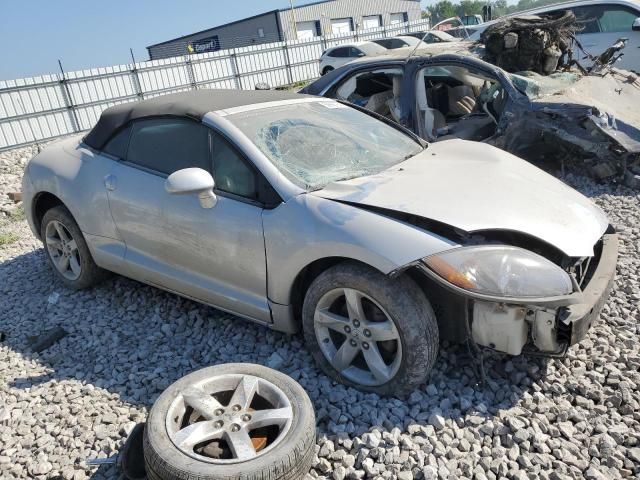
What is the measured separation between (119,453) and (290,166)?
176cm

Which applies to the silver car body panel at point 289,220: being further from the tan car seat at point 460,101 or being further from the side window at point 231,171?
the tan car seat at point 460,101

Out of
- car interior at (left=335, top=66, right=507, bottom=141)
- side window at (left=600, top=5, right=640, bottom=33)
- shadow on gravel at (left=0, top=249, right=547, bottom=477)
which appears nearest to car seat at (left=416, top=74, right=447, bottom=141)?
car interior at (left=335, top=66, right=507, bottom=141)

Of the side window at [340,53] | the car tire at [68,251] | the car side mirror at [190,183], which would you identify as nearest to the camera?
the car side mirror at [190,183]

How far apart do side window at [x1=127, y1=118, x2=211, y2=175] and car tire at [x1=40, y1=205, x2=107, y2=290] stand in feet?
3.01

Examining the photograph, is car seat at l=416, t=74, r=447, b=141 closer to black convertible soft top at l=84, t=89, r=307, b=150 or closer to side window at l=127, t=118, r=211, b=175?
black convertible soft top at l=84, t=89, r=307, b=150

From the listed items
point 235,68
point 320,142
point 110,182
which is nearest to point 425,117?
point 320,142

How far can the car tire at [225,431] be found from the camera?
216cm

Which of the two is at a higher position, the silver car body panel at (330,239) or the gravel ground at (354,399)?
the silver car body panel at (330,239)

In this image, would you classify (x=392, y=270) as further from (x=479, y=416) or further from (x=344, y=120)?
(x=344, y=120)

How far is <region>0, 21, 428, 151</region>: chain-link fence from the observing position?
12695 mm

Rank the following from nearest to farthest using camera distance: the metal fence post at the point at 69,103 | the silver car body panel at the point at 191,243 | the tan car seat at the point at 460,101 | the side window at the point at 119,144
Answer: the silver car body panel at the point at 191,243
the side window at the point at 119,144
the tan car seat at the point at 460,101
the metal fence post at the point at 69,103

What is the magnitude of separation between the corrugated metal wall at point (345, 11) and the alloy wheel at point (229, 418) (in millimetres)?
42283

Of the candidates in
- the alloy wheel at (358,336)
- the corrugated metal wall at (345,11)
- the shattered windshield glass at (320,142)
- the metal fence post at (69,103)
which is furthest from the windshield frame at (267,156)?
the corrugated metal wall at (345,11)

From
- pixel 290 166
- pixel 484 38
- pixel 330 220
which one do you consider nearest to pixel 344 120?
pixel 290 166
